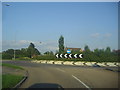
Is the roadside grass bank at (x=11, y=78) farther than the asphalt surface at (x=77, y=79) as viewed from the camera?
No

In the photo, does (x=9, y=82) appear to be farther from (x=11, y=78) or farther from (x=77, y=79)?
(x=77, y=79)

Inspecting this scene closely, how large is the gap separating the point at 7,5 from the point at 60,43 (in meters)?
85.4

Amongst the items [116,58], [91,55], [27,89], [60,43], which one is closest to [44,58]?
[91,55]

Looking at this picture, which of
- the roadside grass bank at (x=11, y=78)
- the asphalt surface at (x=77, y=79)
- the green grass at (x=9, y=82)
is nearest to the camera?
the green grass at (x=9, y=82)

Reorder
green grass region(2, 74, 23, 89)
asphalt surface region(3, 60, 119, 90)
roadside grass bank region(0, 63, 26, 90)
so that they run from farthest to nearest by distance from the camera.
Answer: asphalt surface region(3, 60, 119, 90), roadside grass bank region(0, 63, 26, 90), green grass region(2, 74, 23, 89)

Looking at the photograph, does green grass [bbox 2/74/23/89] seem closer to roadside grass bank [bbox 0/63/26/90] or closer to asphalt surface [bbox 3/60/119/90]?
roadside grass bank [bbox 0/63/26/90]

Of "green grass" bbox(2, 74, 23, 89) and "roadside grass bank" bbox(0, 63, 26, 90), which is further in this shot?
"roadside grass bank" bbox(0, 63, 26, 90)

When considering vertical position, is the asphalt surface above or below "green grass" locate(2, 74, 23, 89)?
below

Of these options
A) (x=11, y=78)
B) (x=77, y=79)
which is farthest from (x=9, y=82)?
(x=77, y=79)

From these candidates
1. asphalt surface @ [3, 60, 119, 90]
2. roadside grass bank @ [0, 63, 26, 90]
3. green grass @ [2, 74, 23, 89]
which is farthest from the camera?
asphalt surface @ [3, 60, 119, 90]

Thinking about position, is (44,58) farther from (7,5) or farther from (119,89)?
(119,89)

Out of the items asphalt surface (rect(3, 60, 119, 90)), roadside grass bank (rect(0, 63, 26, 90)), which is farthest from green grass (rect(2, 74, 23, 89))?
asphalt surface (rect(3, 60, 119, 90))

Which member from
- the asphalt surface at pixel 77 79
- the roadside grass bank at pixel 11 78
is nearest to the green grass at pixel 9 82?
the roadside grass bank at pixel 11 78

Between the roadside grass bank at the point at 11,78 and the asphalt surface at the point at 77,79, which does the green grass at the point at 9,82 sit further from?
the asphalt surface at the point at 77,79
